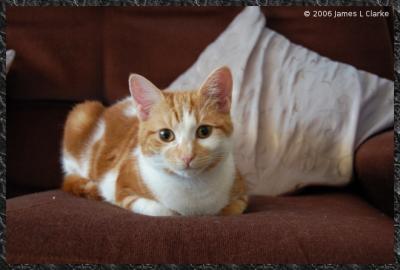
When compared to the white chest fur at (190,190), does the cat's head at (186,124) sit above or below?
above

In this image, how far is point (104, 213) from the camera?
100 cm

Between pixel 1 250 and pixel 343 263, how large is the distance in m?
0.70

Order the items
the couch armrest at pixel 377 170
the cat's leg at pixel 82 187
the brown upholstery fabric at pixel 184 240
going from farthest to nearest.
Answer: the cat's leg at pixel 82 187 → the couch armrest at pixel 377 170 → the brown upholstery fabric at pixel 184 240

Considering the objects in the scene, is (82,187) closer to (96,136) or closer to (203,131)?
(96,136)

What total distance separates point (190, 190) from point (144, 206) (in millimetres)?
113

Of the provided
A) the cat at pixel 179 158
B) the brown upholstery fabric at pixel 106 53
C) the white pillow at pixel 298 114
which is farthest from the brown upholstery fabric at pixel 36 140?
the white pillow at pixel 298 114

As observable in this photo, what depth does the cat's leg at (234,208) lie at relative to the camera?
3.59 feet

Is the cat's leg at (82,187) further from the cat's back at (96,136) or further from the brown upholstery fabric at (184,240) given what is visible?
the brown upholstery fabric at (184,240)

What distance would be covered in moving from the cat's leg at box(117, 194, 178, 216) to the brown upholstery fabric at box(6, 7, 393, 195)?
475 mm

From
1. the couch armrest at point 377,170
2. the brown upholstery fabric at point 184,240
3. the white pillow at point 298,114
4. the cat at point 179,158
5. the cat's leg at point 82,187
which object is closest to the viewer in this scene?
the brown upholstery fabric at point 184,240

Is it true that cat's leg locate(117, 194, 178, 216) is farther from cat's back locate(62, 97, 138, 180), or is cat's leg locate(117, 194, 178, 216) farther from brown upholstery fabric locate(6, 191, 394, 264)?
cat's back locate(62, 97, 138, 180)

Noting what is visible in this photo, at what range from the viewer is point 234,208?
3.61ft

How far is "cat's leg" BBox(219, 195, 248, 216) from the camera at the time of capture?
1.10 metres

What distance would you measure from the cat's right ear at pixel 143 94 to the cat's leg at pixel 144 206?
194mm
